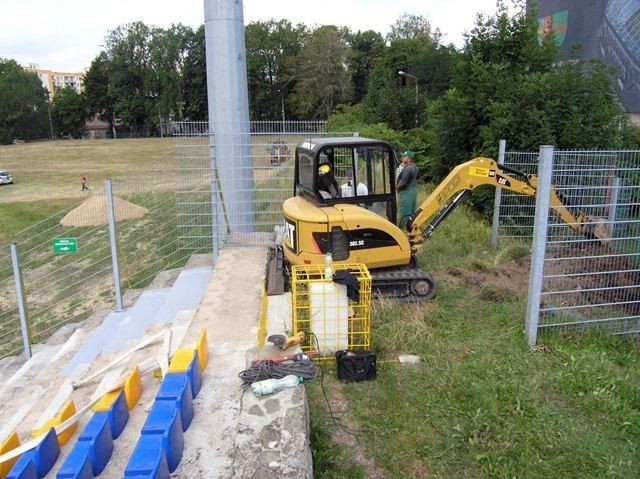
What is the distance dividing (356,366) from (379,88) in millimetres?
29752

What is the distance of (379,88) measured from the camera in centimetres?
3247

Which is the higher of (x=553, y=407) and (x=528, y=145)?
(x=528, y=145)

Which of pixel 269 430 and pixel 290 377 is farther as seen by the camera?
pixel 290 377

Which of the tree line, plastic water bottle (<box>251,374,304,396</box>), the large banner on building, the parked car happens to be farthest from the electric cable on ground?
the parked car

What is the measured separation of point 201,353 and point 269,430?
48.4 inches

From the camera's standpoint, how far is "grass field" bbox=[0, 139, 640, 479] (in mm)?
3844

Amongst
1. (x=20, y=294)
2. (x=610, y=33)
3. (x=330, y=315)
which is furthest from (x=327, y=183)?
(x=610, y=33)

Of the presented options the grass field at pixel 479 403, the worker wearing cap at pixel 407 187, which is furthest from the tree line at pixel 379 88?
the grass field at pixel 479 403

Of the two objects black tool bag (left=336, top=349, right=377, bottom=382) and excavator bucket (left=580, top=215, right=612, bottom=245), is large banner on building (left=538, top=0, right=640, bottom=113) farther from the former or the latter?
black tool bag (left=336, top=349, right=377, bottom=382)

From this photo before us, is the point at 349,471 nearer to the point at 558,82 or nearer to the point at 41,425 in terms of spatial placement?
the point at 41,425

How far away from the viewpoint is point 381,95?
2892 centimetres

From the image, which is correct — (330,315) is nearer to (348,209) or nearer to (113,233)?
(348,209)

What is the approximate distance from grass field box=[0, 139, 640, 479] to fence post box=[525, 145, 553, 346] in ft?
0.88

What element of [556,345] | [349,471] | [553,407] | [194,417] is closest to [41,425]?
[194,417]
